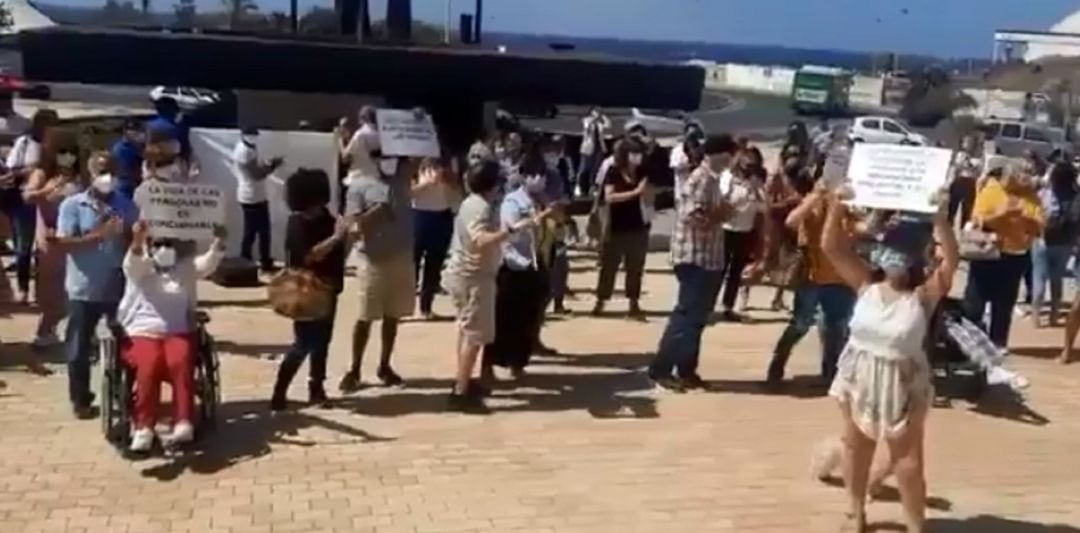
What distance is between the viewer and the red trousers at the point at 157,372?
786cm

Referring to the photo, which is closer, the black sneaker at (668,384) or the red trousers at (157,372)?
the red trousers at (157,372)

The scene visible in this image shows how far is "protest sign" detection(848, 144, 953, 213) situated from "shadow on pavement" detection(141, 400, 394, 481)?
3240 mm

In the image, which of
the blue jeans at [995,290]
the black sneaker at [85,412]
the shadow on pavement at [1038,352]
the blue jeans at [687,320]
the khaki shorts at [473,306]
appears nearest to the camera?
the black sneaker at [85,412]

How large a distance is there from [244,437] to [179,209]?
1.39 m

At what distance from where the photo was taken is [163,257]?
807 centimetres

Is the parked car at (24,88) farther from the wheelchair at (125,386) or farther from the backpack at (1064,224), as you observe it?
the wheelchair at (125,386)

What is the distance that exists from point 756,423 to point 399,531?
3047mm

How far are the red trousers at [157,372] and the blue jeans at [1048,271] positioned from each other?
8228 mm

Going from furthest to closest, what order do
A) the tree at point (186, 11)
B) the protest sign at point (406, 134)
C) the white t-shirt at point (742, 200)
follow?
the tree at point (186, 11), the white t-shirt at point (742, 200), the protest sign at point (406, 134)

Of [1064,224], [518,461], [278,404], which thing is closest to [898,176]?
[518,461]

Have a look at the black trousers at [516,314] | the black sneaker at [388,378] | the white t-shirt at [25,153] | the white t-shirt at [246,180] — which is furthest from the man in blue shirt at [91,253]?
the white t-shirt at [246,180]

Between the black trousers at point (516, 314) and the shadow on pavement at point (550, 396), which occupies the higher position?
the black trousers at point (516, 314)

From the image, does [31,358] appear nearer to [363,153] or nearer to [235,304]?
[363,153]

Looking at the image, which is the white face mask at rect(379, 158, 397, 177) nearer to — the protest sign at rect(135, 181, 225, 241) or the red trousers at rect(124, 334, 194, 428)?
the protest sign at rect(135, 181, 225, 241)
